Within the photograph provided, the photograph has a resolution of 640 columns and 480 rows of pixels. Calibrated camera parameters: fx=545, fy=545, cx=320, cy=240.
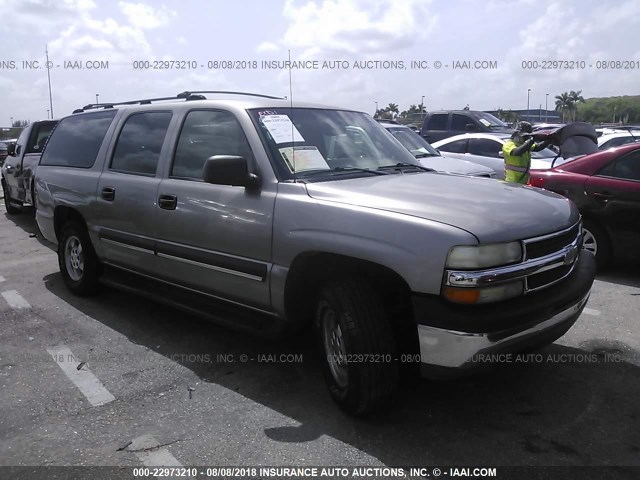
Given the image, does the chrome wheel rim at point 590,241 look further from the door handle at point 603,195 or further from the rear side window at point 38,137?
the rear side window at point 38,137

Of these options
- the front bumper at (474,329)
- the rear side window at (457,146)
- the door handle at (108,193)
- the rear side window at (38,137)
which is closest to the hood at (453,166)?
the rear side window at (457,146)

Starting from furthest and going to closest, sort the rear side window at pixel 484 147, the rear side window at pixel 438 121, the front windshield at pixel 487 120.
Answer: the rear side window at pixel 438 121 → the front windshield at pixel 487 120 → the rear side window at pixel 484 147

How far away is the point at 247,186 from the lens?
350 cm

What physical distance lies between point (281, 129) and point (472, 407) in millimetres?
2177

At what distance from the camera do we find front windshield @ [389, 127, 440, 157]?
8.45 meters

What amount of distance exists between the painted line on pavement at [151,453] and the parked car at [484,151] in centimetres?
801

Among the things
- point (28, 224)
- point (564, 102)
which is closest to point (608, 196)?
point (28, 224)

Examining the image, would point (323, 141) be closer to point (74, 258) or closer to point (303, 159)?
point (303, 159)

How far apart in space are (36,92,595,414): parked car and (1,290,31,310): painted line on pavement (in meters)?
1.19

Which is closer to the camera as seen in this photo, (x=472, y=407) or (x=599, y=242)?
(x=472, y=407)

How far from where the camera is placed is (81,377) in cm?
382

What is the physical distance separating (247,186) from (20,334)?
104 inches

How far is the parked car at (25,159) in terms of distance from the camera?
9844mm

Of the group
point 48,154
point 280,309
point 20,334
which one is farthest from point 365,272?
point 48,154
